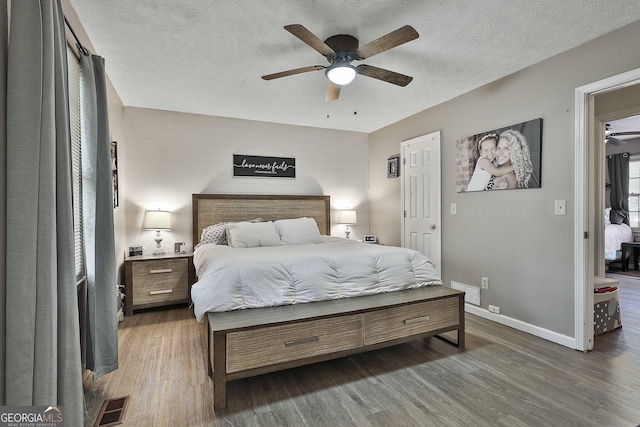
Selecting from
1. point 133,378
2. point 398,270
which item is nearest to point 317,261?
point 398,270

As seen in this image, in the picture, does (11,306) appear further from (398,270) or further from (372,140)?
(372,140)

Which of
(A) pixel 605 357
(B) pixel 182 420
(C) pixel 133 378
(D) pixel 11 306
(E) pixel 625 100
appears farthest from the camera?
(E) pixel 625 100

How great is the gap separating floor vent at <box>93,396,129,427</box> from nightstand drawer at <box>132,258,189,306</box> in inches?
68.9

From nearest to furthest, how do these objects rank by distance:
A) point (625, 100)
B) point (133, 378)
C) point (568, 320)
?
point (133, 378), point (568, 320), point (625, 100)

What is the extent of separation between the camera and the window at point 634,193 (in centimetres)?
615

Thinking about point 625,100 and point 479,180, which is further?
point 479,180

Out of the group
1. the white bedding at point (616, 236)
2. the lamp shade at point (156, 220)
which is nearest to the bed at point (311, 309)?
the lamp shade at point (156, 220)

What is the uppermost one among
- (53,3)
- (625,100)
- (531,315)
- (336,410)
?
(625,100)

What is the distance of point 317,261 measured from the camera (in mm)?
2533

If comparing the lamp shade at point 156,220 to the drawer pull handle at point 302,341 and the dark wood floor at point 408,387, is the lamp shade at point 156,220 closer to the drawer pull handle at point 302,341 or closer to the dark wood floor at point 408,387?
the dark wood floor at point 408,387

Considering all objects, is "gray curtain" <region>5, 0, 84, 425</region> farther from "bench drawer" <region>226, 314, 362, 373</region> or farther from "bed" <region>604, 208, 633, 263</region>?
"bed" <region>604, 208, 633, 263</region>

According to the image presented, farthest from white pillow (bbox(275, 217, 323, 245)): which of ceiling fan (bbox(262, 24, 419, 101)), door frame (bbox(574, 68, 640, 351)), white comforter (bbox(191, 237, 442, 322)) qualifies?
door frame (bbox(574, 68, 640, 351))

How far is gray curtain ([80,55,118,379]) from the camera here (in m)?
1.99

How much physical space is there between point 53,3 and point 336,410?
7.84 feet
